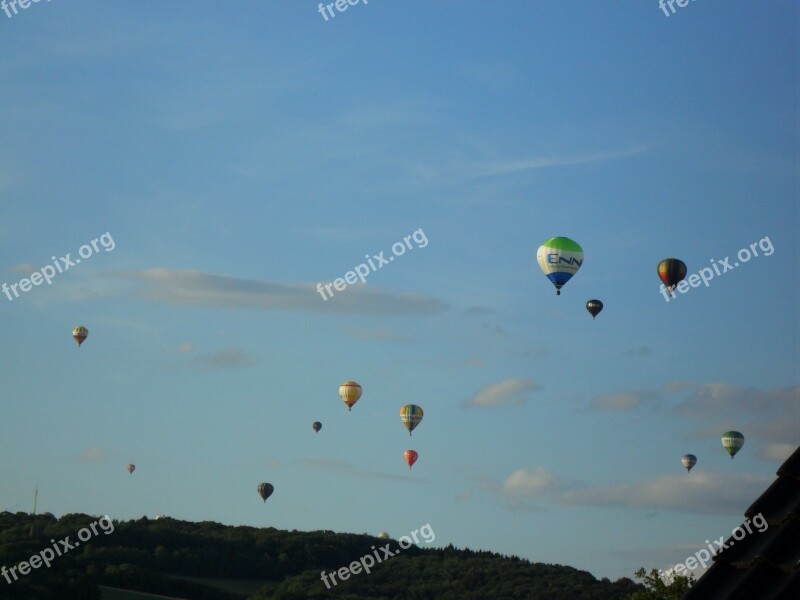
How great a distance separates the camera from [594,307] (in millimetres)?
84062

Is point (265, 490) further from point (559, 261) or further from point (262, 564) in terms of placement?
point (559, 261)

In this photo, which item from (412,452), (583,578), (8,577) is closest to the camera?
(8,577)

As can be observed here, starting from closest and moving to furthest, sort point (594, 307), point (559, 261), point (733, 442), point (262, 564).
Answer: point (559, 261) → point (594, 307) → point (733, 442) → point (262, 564)

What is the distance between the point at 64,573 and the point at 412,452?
→ 27.6m

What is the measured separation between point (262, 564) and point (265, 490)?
35.7m

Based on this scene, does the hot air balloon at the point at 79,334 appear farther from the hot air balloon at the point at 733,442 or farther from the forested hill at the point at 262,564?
the hot air balloon at the point at 733,442

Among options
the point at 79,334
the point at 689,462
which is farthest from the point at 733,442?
the point at 79,334

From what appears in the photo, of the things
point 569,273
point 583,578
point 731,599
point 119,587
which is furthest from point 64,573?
point 731,599

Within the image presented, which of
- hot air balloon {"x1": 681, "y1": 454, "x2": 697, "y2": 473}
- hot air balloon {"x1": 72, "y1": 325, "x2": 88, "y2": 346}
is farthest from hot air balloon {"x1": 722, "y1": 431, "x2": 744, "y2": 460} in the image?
hot air balloon {"x1": 72, "y1": 325, "x2": 88, "y2": 346}

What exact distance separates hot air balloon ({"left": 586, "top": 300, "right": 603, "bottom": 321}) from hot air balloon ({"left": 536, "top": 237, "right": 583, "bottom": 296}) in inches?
549

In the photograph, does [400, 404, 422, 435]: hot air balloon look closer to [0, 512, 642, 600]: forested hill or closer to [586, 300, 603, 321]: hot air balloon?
[586, 300, 603, 321]: hot air balloon

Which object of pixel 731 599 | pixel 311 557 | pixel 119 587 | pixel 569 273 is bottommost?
Answer: pixel 731 599

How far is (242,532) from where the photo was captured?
157 m

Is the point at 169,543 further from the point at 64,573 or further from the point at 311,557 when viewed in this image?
the point at 64,573
